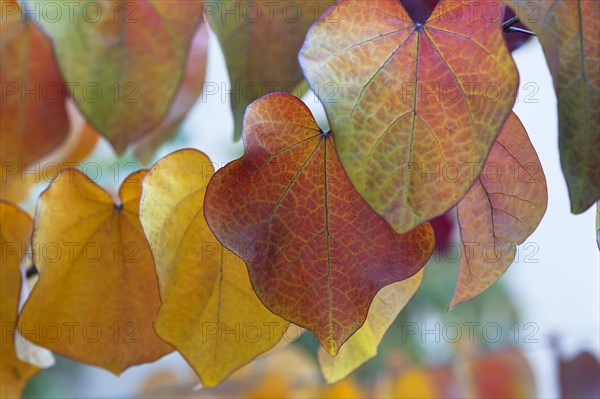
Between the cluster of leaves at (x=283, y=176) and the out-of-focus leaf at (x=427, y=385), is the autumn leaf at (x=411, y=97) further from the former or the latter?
the out-of-focus leaf at (x=427, y=385)

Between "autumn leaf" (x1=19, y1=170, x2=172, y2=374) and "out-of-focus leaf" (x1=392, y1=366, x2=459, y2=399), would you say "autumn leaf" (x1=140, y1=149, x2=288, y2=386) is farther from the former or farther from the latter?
"out-of-focus leaf" (x1=392, y1=366, x2=459, y2=399)

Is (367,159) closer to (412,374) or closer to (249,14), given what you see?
(249,14)

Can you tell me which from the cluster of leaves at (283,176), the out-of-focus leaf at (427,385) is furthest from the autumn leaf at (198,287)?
the out-of-focus leaf at (427,385)

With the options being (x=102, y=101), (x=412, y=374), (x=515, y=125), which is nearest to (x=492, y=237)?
(x=515, y=125)

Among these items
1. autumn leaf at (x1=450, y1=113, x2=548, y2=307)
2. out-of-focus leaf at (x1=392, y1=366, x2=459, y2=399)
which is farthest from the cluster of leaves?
out-of-focus leaf at (x1=392, y1=366, x2=459, y2=399)

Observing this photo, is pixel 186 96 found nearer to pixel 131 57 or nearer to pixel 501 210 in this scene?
pixel 131 57

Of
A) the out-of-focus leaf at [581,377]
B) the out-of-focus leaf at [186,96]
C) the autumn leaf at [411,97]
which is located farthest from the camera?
the out-of-focus leaf at [581,377]
